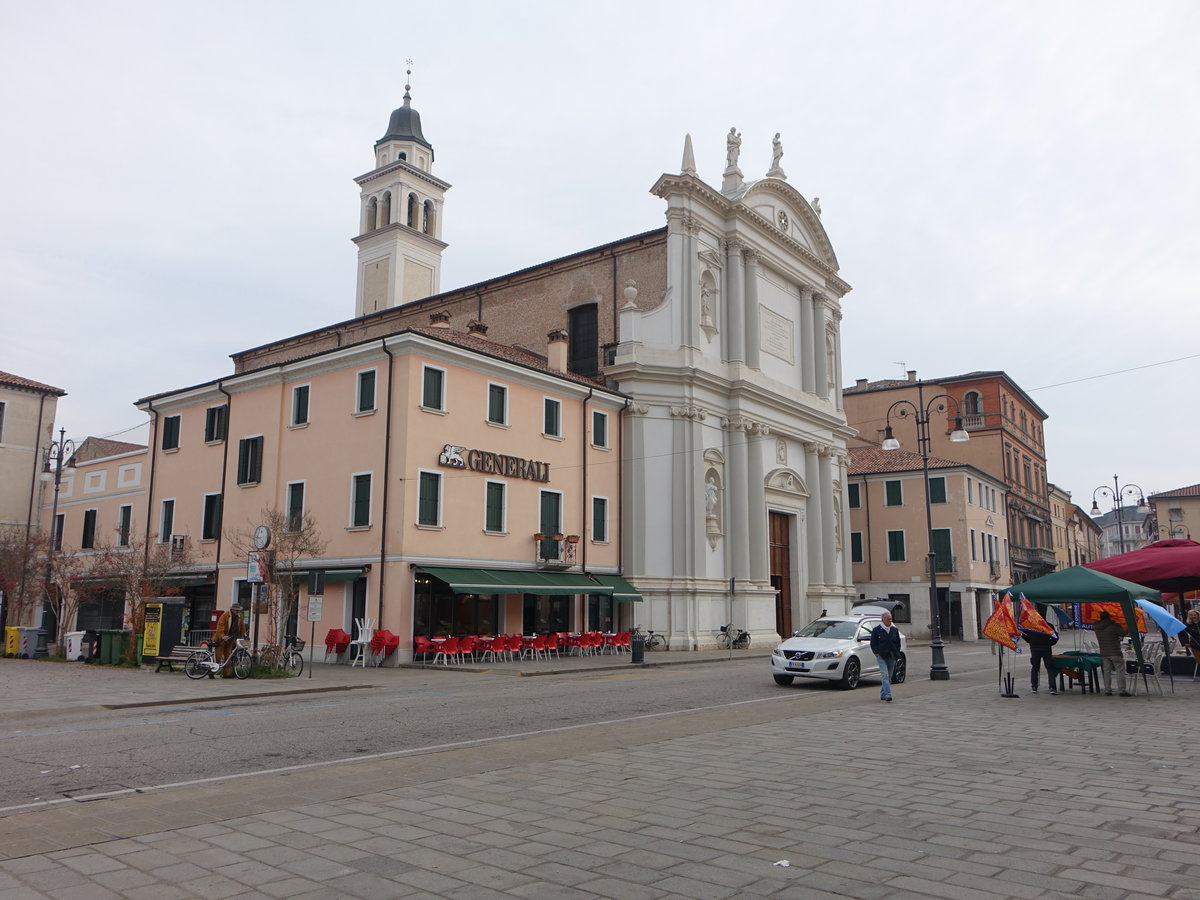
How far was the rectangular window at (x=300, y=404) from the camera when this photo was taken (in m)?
30.6

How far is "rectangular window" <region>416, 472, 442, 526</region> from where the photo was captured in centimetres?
2720

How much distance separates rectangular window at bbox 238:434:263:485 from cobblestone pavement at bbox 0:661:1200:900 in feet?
76.7

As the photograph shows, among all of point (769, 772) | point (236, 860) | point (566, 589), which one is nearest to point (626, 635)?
point (566, 589)

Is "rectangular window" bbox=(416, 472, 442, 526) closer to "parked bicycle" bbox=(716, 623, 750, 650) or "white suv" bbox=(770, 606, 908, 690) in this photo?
"white suv" bbox=(770, 606, 908, 690)

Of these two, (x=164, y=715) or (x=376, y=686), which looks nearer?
(x=164, y=715)

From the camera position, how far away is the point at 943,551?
52375mm

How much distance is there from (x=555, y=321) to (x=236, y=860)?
124 ft

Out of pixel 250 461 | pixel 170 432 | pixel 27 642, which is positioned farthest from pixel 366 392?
pixel 27 642

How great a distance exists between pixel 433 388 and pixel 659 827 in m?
22.5

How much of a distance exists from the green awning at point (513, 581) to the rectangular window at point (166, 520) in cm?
1370

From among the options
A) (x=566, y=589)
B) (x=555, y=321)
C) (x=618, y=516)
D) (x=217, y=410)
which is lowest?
(x=566, y=589)

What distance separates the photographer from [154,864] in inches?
227

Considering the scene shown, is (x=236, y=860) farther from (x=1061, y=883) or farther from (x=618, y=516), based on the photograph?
(x=618, y=516)

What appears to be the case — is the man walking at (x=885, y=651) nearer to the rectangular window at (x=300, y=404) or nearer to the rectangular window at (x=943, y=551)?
the rectangular window at (x=300, y=404)
